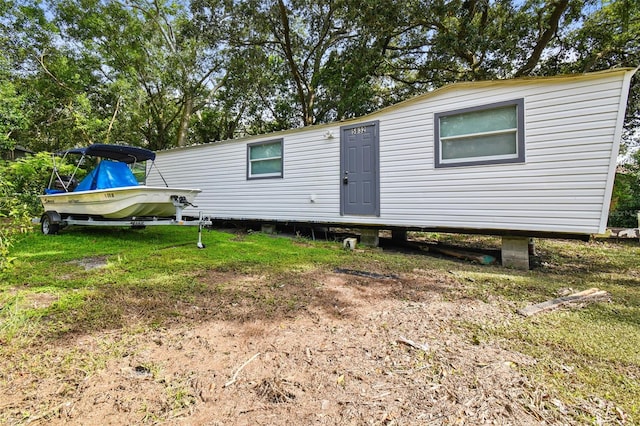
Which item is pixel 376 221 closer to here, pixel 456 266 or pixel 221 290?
pixel 456 266

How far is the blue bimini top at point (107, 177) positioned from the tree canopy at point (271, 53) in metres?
5.16

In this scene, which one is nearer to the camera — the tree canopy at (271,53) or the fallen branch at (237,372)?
the fallen branch at (237,372)

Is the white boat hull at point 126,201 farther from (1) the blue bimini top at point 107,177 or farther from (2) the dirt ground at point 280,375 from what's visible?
(2) the dirt ground at point 280,375

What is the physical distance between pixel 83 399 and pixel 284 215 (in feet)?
18.7

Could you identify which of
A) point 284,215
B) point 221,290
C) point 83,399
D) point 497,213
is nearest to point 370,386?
point 83,399

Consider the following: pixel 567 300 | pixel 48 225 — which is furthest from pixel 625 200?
pixel 48 225

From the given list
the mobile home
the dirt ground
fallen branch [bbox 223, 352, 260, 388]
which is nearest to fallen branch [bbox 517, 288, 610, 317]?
the dirt ground

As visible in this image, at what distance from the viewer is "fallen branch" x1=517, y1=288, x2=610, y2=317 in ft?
8.28

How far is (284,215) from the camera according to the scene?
6.95m

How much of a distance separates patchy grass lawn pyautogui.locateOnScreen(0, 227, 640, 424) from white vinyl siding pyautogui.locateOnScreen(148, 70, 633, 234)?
127 centimetres

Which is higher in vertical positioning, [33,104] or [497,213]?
[33,104]

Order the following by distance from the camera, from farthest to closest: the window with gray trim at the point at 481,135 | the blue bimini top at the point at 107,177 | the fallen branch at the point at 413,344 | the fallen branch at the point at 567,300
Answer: the blue bimini top at the point at 107,177 < the window with gray trim at the point at 481,135 < the fallen branch at the point at 567,300 < the fallen branch at the point at 413,344

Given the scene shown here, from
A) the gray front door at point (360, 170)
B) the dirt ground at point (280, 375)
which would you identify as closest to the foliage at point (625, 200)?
the gray front door at point (360, 170)

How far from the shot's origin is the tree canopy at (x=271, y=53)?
27.4 ft
